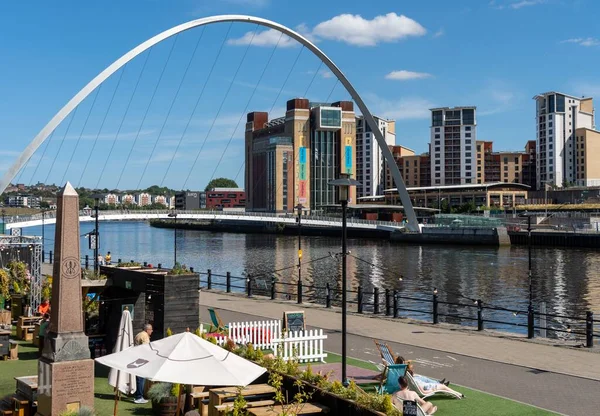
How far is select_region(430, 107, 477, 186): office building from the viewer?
19350 centimetres

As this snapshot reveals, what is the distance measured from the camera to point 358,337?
61.5 ft

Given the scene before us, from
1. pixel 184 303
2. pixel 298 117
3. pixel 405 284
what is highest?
pixel 298 117

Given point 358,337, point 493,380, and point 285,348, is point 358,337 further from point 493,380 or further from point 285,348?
point 493,380

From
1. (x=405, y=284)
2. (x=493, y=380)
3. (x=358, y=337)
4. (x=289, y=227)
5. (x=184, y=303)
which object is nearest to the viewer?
(x=493, y=380)

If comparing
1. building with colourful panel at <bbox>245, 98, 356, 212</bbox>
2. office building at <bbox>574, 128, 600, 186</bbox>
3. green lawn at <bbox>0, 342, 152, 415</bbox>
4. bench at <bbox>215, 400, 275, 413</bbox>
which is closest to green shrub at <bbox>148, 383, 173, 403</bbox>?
green lawn at <bbox>0, 342, 152, 415</bbox>

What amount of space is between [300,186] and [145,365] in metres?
153

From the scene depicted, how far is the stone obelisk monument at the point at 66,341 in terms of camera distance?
999 cm

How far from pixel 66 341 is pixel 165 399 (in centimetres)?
177

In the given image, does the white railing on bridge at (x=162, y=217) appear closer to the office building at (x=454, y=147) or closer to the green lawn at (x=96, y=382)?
the green lawn at (x=96, y=382)

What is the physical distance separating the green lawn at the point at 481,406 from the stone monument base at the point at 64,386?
16.2 ft

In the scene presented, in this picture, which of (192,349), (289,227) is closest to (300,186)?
(289,227)

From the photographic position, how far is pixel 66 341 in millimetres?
10125

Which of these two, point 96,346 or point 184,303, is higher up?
point 184,303

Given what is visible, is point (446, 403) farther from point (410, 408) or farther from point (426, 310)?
point (426, 310)
